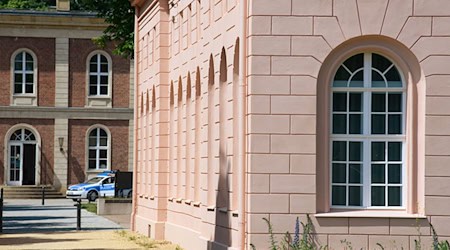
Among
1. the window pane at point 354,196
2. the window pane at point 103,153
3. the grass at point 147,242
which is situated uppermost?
the window pane at point 103,153

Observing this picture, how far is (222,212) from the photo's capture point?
69.6ft

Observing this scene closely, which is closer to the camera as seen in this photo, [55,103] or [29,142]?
[29,142]

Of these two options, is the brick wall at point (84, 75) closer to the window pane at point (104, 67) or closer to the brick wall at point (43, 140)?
the window pane at point (104, 67)

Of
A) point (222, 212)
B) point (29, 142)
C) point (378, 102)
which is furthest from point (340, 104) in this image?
point (29, 142)

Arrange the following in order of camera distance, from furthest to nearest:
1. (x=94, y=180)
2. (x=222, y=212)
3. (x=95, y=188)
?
(x=94, y=180) → (x=95, y=188) → (x=222, y=212)

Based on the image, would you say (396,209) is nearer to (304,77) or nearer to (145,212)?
(304,77)

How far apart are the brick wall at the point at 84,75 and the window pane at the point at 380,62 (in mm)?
44008

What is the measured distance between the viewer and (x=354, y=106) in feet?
61.2

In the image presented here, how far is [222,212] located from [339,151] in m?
3.25

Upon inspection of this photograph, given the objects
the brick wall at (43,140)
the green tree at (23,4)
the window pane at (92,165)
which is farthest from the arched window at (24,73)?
the green tree at (23,4)

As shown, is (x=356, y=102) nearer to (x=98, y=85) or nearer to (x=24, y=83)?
(x=98, y=85)

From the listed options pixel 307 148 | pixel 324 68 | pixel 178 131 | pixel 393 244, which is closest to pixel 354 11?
pixel 324 68

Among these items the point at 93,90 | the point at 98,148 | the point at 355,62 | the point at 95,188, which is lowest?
the point at 95,188

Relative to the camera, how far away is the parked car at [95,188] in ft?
189
